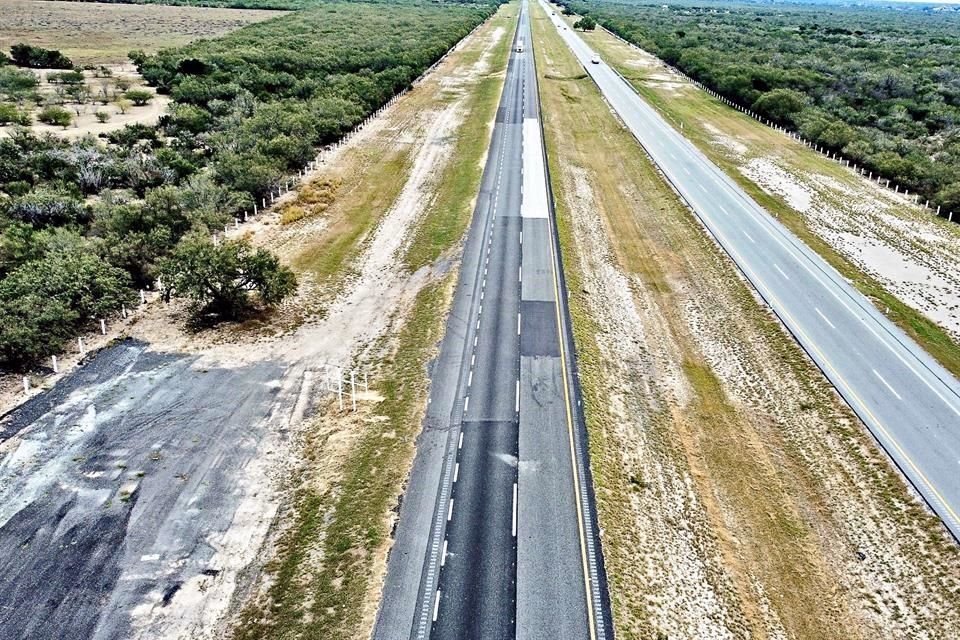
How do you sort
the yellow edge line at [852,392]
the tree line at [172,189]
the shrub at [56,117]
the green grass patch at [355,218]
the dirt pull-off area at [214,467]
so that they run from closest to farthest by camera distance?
the dirt pull-off area at [214,467] < the yellow edge line at [852,392] < the tree line at [172,189] < the green grass patch at [355,218] < the shrub at [56,117]

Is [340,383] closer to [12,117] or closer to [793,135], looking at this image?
[12,117]

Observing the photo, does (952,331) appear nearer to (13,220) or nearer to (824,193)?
(824,193)

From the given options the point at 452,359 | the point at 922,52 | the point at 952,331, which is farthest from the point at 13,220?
the point at 922,52

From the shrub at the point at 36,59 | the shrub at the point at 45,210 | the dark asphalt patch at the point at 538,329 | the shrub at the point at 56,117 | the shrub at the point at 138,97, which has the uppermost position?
the shrub at the point at 36,59

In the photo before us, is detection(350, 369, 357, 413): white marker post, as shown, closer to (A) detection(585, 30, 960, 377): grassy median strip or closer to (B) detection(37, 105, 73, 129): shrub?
(A) detection(585, 30, 960, 377): grassy median strip

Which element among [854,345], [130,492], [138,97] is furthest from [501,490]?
[138,97]

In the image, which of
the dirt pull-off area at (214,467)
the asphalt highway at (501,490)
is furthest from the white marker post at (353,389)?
the asphalt highway at (501,490)

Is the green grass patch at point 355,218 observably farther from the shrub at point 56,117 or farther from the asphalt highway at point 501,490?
the shrub at point 56,117
